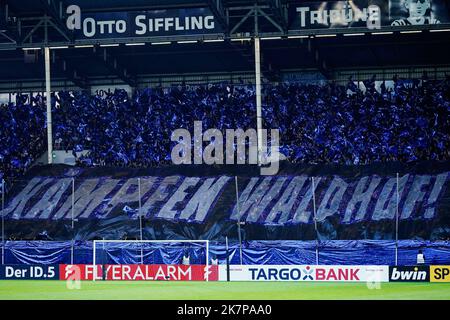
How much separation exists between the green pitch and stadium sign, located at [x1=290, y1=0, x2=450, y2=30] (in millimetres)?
16255

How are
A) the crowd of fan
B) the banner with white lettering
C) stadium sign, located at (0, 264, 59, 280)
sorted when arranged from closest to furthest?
the banner with white lettering < stadium sign, located at (0, 264, 59, 280) < the crowd of fan

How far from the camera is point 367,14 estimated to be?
5259cm

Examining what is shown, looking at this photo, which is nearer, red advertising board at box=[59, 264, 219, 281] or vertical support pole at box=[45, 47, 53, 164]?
red advertising board at box=[59, 264, 219, 281]

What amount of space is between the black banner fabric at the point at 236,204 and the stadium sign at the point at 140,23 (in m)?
7.21

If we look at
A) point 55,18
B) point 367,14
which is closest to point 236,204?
point 367,14

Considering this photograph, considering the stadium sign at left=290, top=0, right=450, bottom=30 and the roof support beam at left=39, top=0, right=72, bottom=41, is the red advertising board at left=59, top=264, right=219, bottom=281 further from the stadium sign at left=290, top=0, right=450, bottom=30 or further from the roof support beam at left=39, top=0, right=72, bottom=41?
the stadium sign at left=290, top=0, right=450, bottom=30

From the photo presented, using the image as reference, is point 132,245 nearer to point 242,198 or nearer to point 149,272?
point 149,272

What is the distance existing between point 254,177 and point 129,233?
23.9ft

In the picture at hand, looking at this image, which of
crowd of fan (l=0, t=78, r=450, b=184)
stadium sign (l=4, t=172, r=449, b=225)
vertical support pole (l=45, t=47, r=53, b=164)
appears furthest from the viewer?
vertical support pole (l=45, t=47, r=53, b=164)

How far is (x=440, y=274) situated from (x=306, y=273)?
538 centimetres

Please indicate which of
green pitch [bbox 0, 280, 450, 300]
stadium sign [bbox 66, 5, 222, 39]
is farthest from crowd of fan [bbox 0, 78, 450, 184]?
green pitch [bbox 0, 280, 450, 300]

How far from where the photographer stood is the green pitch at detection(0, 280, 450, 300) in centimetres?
3681

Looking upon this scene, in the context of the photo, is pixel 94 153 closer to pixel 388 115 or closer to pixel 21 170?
pixel 21 170

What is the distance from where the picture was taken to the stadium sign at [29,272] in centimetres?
4531
